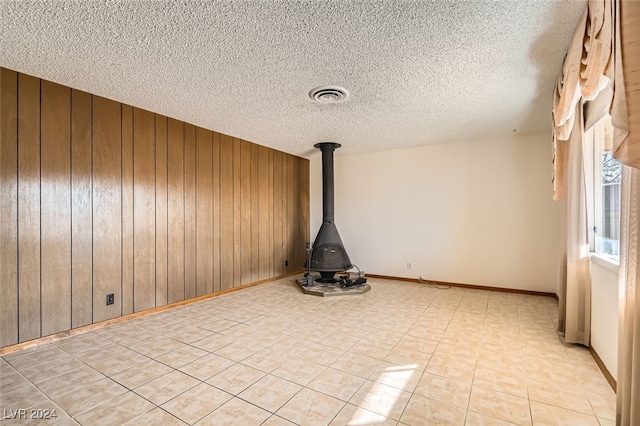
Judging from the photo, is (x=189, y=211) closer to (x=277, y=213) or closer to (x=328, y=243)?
(x=277, y=213)

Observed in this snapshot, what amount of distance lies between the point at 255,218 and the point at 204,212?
0.98 meters

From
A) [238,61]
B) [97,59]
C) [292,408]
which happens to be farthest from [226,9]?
[292,408]

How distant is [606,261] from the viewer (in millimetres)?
2016

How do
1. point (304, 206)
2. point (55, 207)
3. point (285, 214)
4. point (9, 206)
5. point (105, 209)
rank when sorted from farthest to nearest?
point (304, 206), point (285, 214), point (105, 209), point (55, 207), point (9, 206)

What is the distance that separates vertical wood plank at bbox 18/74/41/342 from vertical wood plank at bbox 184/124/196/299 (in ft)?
4.63

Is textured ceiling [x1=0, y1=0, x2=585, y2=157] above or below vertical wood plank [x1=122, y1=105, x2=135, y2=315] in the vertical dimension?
above

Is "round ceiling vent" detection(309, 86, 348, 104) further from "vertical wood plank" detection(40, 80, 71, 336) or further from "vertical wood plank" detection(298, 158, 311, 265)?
"vertical wood plank" detection(298, 158, 311, 265)

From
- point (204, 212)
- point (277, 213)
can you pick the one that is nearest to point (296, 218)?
point (277, 213)

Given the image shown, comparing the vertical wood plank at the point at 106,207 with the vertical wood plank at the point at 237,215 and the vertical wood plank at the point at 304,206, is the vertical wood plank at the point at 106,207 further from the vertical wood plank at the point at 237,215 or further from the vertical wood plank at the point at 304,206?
the vertical wood plank at the point at 304,206

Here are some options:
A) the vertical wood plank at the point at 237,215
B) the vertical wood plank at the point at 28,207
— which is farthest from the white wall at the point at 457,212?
the vertical wood plank at the point at 28,207

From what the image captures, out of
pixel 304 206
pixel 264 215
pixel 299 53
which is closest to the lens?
pixel 299 53

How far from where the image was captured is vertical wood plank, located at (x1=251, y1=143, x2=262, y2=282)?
185 inches

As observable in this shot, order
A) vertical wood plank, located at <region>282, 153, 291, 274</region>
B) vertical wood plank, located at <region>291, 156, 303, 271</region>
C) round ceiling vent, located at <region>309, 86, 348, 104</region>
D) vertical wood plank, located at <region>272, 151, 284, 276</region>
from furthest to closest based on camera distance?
vertical wood plank, located at <region>291, 156, 303, 271</region>
vertical wood plank, located at <region>282, 153, 291, 274</region>
vertical wood plank, located at <region>272, 151, 284, 276</region>
round ceiling vent, located at <region>309, 86, 348, 104</region>

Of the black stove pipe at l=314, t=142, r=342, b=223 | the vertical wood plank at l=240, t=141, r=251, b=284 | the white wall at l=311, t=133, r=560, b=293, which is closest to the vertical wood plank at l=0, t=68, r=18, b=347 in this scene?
the vertical wood plank at l=240, t=141, r=251, b=284
